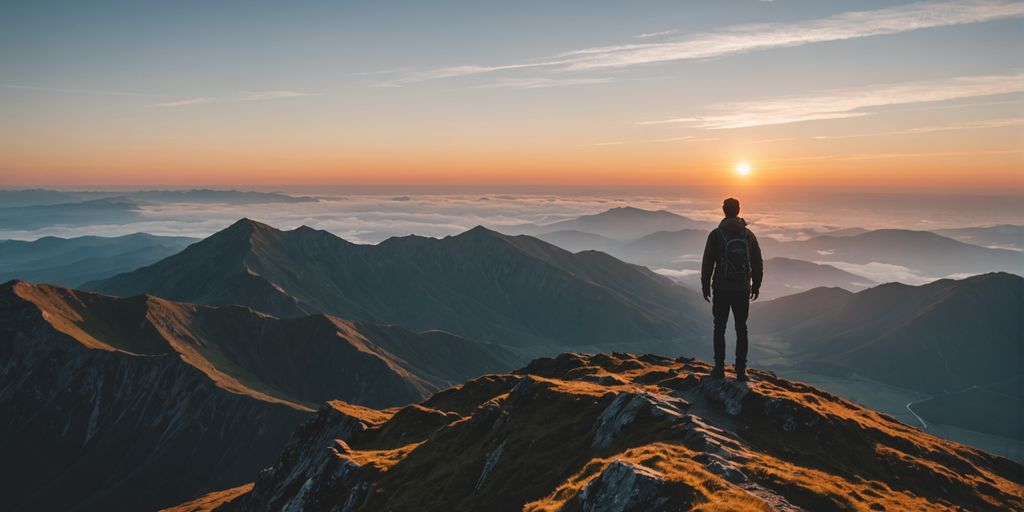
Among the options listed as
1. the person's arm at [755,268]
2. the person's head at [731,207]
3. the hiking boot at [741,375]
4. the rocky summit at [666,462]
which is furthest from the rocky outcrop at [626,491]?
the hiking boot at [741,375]

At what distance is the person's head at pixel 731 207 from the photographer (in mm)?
35969

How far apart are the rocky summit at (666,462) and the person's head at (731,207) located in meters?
12.8

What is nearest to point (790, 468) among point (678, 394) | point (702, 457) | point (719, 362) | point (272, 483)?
point (702, 457)

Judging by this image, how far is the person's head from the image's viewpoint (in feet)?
118

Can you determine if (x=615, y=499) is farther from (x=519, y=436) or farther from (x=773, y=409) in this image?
(x=519, y=436)

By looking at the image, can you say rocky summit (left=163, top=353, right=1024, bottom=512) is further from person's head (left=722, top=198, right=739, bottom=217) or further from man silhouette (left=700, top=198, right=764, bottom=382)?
person's head (left=722, top=198, right=739, bottom=217)

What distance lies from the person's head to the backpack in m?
1.25

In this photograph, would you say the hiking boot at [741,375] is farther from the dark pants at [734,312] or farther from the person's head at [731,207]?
the person's head at [731,207]

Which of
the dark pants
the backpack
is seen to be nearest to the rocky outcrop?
the dark pants

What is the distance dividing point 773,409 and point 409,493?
92.9ft

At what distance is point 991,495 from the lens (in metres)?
44.3

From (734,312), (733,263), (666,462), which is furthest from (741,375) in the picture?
(666,462)

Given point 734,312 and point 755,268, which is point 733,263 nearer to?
point 755,268

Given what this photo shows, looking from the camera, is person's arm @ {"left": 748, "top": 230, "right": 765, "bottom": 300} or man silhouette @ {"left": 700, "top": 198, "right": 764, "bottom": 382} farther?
person's arm @ {"left": 748, "top": 230, "right": 765, "bottom": 300}
